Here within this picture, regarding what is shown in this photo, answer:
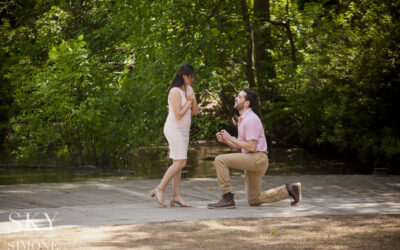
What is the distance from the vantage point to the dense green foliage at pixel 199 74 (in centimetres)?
1332

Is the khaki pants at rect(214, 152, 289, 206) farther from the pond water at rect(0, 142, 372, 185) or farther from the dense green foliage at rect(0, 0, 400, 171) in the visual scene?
Result: the pond water at rect(0, 142, 372, 185)

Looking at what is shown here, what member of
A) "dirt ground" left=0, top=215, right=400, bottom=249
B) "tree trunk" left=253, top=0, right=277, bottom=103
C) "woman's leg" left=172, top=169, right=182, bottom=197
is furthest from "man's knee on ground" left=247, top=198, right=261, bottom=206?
"tree trunk" left=253, top=0, right=277, bottom=103

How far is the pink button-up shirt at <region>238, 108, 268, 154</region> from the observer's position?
8.31 meters

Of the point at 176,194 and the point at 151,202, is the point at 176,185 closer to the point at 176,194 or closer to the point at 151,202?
the point at 176,194

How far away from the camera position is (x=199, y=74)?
15844 mm

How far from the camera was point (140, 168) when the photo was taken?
712 inches

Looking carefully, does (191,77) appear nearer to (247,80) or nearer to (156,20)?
(156,20)

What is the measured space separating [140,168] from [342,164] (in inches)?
247

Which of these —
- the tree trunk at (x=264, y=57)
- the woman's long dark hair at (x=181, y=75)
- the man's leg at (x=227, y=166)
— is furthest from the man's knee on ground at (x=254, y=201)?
the tree trunk at (x=264, y=57)

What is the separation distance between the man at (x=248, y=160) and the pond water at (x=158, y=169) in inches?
260

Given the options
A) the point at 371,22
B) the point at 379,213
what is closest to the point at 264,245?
the point at 379,213

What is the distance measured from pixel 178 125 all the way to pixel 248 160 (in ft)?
3.52

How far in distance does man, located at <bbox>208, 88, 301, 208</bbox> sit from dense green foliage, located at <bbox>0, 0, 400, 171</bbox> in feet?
16.9

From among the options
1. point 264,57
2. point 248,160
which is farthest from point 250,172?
point 264,57
